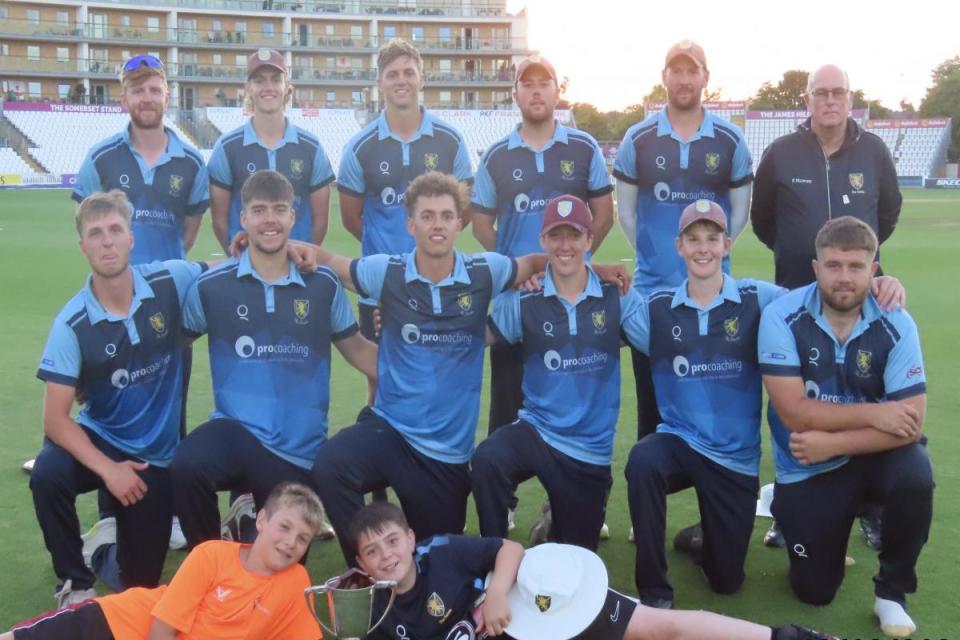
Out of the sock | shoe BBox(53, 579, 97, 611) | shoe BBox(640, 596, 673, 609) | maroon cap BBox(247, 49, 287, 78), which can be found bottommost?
shoe BBox(53, 579, 97, 611)

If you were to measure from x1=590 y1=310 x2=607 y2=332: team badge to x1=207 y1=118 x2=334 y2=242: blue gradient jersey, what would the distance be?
212 cm

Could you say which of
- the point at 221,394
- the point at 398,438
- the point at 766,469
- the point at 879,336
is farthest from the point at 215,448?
the point at 766,469

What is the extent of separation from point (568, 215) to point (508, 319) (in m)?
0.58

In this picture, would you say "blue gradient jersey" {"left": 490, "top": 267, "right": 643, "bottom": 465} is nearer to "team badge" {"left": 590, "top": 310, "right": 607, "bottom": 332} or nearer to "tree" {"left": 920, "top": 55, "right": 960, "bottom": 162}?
"team badge" {"left": 590, "top": 310, "right": 607, "bottom": 332}

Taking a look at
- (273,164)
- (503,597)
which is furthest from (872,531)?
(273,164)

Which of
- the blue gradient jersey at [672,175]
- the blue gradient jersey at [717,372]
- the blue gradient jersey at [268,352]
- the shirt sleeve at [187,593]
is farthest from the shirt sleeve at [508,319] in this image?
the shirt sleeve at [187,593]

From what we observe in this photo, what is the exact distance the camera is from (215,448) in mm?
4441

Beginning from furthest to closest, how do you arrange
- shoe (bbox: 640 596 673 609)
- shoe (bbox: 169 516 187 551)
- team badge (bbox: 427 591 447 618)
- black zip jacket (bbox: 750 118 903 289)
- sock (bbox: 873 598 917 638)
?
1. black zip jacket (bbox: 750 118 903 289)
2. shoe (bbox: 169 516 187 551)
3. shoe (bbox: 640 596 673 609)
4. sock (bbox: 873 598 917 638)
5. team badge (bbox: 427 591 447 618)

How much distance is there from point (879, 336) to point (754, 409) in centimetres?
63

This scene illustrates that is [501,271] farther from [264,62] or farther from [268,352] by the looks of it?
[264,62]

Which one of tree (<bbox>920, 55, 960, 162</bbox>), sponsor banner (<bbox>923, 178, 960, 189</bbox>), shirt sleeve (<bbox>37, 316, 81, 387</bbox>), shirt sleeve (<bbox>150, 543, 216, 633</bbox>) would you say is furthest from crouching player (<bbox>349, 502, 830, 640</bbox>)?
tree (<bbox>920, 55, 960, 162</bbox>)

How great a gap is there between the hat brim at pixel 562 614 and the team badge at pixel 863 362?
4.90ft

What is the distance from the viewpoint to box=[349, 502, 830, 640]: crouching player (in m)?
3.67

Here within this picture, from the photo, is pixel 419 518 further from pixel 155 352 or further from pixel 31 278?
pixel 31 278
